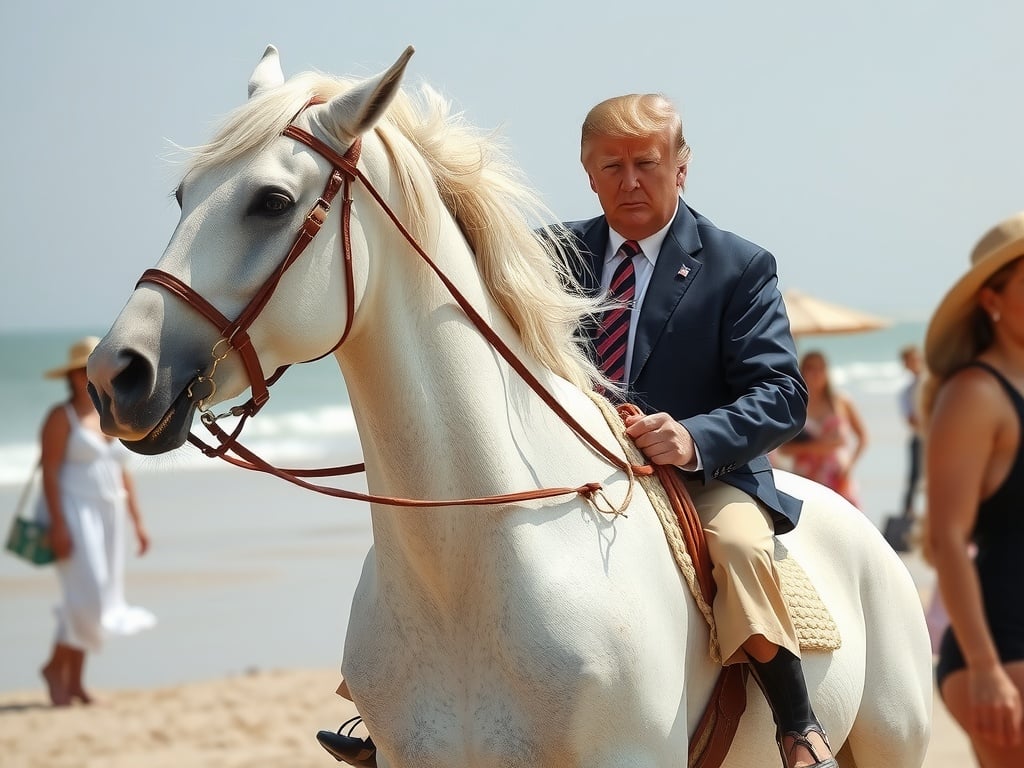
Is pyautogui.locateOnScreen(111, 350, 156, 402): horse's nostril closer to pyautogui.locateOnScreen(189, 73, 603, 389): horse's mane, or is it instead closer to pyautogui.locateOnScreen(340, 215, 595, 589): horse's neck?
pyautogui.locateOnScreen(340, 215, 595, 589): horse's neck

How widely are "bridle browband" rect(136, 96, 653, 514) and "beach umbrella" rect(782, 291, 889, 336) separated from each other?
26.9ft

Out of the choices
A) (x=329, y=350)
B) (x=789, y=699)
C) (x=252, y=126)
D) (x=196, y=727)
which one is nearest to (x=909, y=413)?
(x=196, y=727)

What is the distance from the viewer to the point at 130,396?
2.65 metres

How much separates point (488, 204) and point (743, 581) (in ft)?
3.65

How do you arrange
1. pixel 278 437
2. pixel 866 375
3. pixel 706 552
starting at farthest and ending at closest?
pixel 866 375 < pixel 278 437 < pixel 706 552

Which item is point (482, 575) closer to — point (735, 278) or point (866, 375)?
point (735, 278)

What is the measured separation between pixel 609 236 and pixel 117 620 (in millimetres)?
6541

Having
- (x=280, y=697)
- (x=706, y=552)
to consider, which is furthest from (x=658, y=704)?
(x=280, y=697)

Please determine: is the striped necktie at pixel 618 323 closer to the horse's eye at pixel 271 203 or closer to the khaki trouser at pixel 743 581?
the khaki trouser at pixel 743 581

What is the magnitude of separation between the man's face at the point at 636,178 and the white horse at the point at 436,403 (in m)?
0.33

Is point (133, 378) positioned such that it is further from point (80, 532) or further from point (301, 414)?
point (301, 414)

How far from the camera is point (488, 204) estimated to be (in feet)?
10.5

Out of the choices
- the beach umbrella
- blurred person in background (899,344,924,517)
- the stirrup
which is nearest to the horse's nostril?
the stirrup

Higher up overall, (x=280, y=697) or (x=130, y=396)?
(x=130, y=396)
